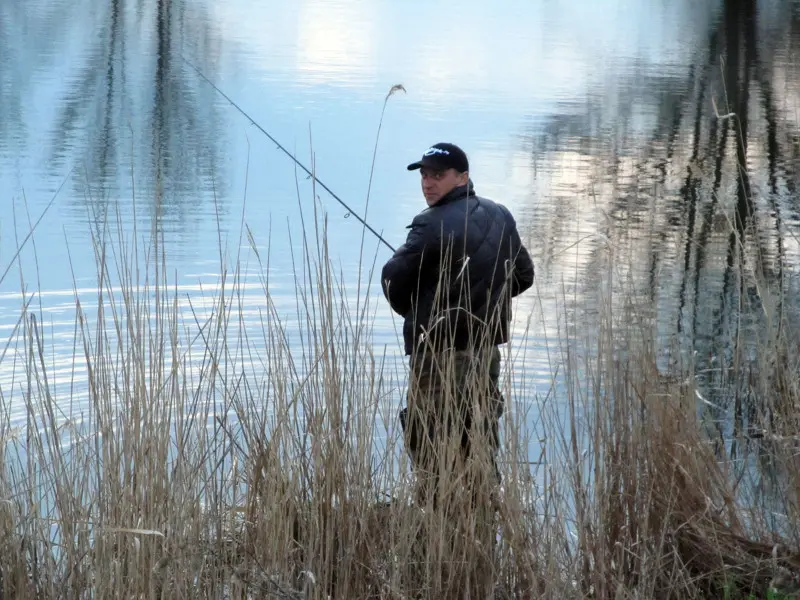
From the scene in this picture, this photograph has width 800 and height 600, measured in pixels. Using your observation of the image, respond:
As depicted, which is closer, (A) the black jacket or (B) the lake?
(A) the black jacket

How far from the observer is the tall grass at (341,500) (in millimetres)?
3199

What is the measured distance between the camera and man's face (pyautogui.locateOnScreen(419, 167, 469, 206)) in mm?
4316

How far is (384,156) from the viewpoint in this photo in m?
14.5

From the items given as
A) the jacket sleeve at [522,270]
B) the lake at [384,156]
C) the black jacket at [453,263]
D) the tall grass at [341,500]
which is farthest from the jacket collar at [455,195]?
the tall grass at [341,500]

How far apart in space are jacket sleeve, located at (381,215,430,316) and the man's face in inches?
4.9

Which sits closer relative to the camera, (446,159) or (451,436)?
(451,436)

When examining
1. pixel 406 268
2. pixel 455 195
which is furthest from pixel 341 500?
pixel 455 195

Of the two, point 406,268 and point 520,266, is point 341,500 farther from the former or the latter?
point 520,266

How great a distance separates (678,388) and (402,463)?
2.64 feet

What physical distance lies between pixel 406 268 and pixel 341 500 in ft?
3.44

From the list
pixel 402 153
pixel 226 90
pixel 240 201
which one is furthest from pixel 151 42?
pixel 240 201

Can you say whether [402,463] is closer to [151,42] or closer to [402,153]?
[402,153]

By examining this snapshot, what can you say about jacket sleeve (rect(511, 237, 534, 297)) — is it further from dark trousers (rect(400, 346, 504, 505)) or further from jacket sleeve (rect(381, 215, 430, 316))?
dark trousers (rect(400, 346, 504, 505))

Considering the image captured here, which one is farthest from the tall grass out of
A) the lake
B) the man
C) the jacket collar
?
the jacket collar
